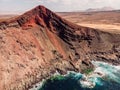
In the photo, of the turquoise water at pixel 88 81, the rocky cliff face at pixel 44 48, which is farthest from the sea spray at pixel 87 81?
the rocky cliff face at pixel 44 48

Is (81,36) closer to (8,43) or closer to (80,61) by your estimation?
(80,61)

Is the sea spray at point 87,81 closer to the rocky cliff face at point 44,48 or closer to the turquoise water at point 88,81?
the turquoise water at point 88,81

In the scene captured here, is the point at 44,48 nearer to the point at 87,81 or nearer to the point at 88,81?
the point at 87,81

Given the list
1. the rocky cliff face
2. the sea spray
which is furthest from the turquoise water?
the rocky cliff face

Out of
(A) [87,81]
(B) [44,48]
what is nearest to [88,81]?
(A) [87,81]

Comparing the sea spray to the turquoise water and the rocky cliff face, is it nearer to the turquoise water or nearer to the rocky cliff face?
the turquoise water
